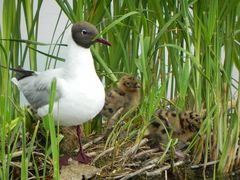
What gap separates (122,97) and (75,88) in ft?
3.06

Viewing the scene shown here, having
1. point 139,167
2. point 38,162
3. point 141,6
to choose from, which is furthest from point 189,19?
point 38,162

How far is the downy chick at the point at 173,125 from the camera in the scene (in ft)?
15.6

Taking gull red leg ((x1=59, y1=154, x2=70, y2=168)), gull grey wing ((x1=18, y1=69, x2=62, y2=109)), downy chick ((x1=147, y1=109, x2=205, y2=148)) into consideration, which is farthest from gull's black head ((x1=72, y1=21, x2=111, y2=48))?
downy chick ((x1=147, y1=109, x2=205, y2=148))

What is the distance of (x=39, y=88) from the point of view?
13.9 feet

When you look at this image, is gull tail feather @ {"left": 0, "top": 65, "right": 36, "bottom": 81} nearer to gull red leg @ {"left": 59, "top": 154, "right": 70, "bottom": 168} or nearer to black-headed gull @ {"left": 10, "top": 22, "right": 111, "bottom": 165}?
black-headed gull @ {"left": 10, "top": 22, "right": 111, "bottom": 165}

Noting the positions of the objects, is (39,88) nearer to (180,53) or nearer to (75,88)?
(75,88)

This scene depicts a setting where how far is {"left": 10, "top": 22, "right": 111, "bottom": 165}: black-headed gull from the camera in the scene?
403 centimetres

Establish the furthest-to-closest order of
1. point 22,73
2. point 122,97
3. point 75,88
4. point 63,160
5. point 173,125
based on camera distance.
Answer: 1. point 122,97
2. point 173,125
3. point 22,73
4. point 63,160
5. point 75,88

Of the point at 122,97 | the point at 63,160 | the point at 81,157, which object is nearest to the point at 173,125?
the point at 122,97

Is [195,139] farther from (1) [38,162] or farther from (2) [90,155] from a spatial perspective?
(1) [38,162]

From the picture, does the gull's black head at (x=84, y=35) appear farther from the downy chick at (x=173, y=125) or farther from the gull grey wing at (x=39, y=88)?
the downy chick at (x=173, y=125)

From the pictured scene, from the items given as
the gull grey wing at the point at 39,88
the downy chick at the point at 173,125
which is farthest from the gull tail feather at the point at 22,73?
the downy chick at the point at 173,125

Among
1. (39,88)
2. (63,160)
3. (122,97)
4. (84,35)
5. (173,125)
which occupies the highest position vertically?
(84,35)

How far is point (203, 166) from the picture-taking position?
4.87m
